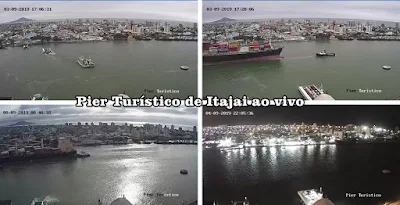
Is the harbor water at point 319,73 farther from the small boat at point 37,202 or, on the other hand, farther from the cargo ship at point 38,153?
the small boat at point 37,202

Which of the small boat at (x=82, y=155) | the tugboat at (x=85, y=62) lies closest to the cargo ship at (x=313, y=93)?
the tugboat at (x=85, y=62)

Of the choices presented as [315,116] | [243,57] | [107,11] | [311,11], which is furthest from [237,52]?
[107,11]

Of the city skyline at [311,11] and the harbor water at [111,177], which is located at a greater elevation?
the city skyline at [311,11]

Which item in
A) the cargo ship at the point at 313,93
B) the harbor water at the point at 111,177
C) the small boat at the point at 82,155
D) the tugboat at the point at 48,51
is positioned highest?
the tugboat at the point at 48,51

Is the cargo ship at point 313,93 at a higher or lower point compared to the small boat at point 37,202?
higher

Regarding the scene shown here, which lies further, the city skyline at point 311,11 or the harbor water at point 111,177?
the harbor water at point 111,177

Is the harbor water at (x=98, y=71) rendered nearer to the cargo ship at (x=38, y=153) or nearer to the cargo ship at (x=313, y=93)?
the cargo ship at (x=38, y=153)
